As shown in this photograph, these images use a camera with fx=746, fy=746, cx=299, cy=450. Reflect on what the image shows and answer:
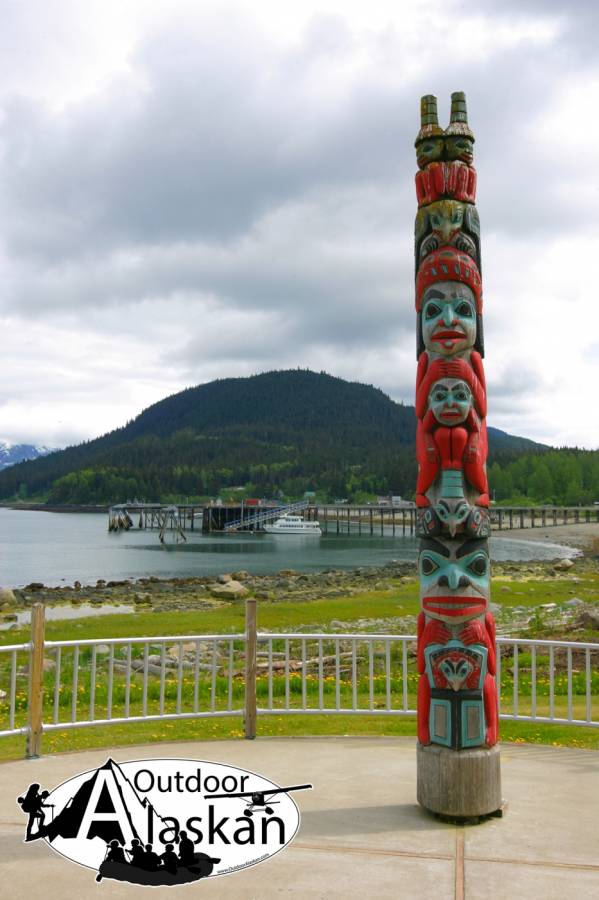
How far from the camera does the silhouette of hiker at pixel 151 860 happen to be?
537 centimetres

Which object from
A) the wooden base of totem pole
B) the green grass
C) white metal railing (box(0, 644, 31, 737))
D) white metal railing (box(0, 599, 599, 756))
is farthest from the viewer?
the green grass

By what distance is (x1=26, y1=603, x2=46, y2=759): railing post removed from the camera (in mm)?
8008

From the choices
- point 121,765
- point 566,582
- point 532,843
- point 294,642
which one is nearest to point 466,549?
point 532,843

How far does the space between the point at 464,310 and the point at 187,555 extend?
68940 mm

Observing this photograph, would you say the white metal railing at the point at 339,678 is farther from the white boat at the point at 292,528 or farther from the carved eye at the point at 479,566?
the white boat at the point at 292,528

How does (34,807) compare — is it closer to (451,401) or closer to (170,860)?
(170,860)

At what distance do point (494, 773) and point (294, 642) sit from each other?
49.8 ft

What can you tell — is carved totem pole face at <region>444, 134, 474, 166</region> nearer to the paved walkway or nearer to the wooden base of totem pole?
the wooden base of totem pole

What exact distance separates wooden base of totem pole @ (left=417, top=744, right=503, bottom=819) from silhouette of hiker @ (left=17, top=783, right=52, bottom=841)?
3207 millimetres

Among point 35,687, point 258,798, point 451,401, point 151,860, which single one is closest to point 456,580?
point 451,401

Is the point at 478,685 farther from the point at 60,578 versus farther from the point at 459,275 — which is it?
the point at 60,578

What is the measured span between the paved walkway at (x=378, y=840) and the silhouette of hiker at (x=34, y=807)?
8 centimetres

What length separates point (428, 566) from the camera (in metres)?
6.73

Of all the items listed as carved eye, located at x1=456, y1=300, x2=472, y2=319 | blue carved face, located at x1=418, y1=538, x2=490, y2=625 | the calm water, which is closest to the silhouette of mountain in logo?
blue carved face, located at x1=418, y1=538, x2=490, y2=625
